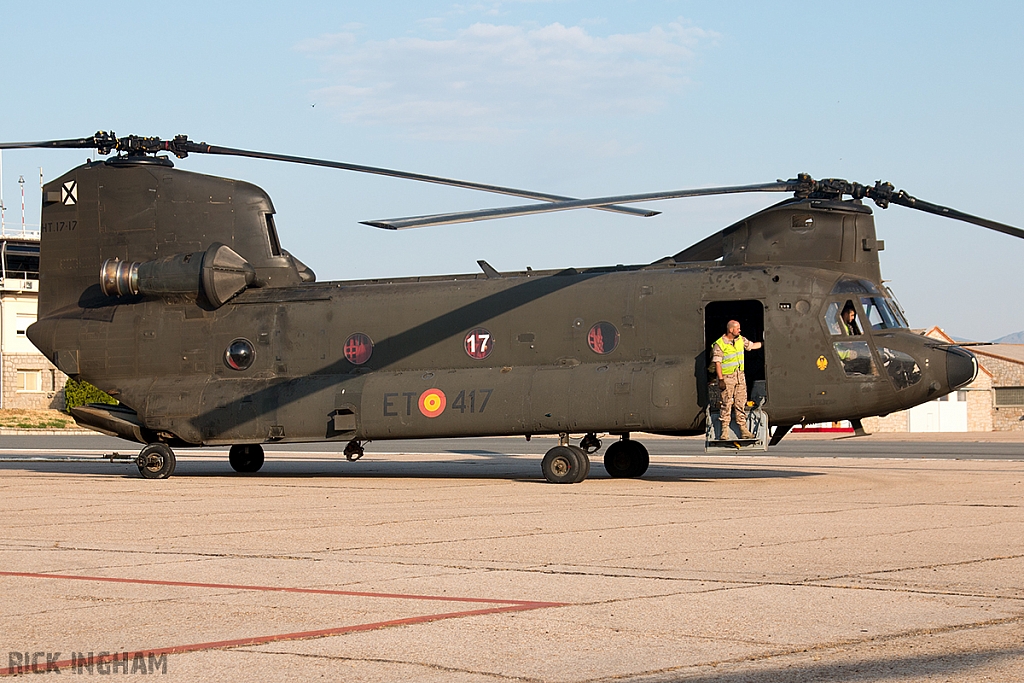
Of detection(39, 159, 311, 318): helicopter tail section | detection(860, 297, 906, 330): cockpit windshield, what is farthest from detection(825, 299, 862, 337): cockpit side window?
detection(39, 159, 311, 318): helicopter tail section

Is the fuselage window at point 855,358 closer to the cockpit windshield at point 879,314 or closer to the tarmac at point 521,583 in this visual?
the cockpit windshield at point 879,314

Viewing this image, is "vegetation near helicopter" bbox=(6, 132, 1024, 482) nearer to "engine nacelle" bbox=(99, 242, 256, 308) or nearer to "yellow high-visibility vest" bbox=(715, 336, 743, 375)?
"engine nacelle" bbox=(99, 242, 256, 308)

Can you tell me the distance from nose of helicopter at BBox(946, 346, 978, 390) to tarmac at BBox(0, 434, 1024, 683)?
5.05 ft

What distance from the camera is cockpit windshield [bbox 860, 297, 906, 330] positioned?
16.9 m

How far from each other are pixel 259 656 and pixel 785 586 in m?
3.75

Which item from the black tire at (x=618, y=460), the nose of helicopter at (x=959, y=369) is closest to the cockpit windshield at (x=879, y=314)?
the nose of helicopter at (x=959, y=369)

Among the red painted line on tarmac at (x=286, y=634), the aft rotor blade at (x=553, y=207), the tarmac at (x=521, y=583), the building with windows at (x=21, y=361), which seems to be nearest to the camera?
the tarmac at (x=521, y=583)

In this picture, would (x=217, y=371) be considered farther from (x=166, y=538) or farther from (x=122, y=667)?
(x=122, y=667)

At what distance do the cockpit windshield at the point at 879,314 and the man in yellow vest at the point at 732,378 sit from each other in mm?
2047

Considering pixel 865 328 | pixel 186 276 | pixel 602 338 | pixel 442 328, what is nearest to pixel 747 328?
pixel 865 328

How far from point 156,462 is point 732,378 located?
32.6 ft

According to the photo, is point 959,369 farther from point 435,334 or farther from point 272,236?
point 272,236

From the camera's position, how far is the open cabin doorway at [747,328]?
56.1 feet

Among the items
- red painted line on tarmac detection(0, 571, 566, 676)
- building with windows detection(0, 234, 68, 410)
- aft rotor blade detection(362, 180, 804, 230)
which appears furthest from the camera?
building with windows detection(0, 234, 68, 410)
